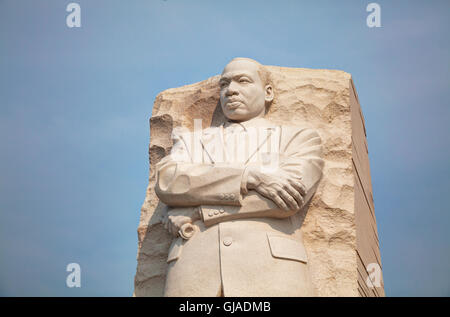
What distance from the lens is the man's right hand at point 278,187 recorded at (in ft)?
21.9

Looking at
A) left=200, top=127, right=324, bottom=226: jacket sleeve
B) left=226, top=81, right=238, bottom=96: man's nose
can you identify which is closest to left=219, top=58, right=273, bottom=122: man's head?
left=226, top=81, right=238, bottom=96: man's nose

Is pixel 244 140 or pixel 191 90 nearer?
pixel 244 140

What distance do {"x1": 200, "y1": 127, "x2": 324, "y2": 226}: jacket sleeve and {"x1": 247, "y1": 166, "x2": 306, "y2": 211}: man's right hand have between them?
0.07m

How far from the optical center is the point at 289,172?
6855 mm

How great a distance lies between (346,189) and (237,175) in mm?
1354

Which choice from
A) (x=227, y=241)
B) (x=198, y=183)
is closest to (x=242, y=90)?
(x=198, y=183)

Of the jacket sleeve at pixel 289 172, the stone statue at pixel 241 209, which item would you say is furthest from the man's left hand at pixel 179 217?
the jacket sleeve at pixel 289 172

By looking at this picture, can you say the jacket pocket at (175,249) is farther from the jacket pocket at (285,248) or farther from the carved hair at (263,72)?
the carved hair at (263,72)

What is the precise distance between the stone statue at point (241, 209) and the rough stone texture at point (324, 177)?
0.95ft

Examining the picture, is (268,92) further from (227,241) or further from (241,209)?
(227,241)

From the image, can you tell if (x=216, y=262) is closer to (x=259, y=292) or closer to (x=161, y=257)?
(x=259, y=292)

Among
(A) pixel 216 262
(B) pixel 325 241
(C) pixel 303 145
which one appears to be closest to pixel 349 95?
(C) pixel 303 145

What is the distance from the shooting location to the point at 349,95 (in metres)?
7.95

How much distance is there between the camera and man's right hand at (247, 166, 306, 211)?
6.66m
